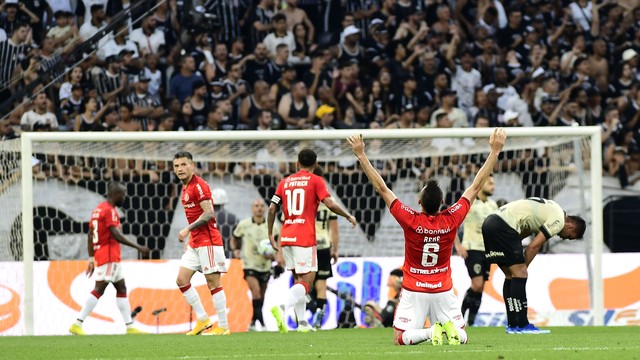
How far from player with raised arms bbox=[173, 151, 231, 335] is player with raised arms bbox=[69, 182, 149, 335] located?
1.55m

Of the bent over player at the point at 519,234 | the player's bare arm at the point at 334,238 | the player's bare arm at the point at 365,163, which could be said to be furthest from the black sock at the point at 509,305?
the player's bare arm at the point at 365,163

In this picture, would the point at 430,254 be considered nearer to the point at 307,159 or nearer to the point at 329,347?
the point at 329,347

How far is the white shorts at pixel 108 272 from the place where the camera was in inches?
571

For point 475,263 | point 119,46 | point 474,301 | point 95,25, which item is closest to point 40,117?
point 119,46

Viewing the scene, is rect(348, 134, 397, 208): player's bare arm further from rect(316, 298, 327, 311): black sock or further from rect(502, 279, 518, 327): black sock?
rect(316, 298, 327, 311): black sock

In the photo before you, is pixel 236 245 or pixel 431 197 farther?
pixel 236 245

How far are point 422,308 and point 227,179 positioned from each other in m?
7.80

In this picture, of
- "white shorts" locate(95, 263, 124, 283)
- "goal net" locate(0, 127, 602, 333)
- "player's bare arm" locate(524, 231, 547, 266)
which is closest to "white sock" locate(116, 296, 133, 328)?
"white shorts" locate(95, 263, 124, 283)

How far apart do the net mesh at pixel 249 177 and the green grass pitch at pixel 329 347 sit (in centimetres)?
397

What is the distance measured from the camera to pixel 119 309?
48.9 feet

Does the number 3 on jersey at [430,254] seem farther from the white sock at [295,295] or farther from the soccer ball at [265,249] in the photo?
the soccer ball at [265,249]

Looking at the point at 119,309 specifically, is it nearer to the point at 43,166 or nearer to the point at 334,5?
the point at 43,166

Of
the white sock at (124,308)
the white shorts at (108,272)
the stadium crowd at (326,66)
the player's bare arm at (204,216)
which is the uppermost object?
the stadium crowd at (326,66)

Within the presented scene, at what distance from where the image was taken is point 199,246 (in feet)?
42.5
